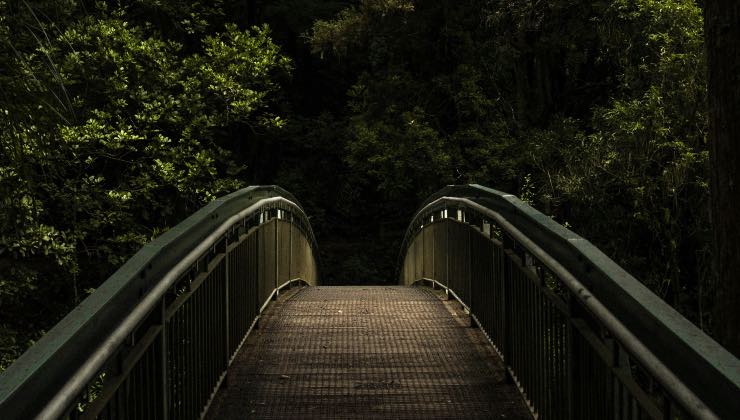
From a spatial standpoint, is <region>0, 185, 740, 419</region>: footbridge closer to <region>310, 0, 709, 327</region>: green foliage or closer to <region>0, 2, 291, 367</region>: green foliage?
<region>0, 2, 291, 367</region>: green foliage

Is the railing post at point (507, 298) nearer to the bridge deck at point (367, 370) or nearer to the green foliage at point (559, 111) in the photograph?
the bridge deck at point (367, 370)

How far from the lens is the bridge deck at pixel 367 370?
17.1ft

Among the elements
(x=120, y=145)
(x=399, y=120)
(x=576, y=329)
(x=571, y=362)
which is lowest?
(x=571, y=362)

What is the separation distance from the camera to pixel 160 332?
379cm

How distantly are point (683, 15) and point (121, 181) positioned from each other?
9.91 metres

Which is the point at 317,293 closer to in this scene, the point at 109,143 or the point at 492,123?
the point at 109,143

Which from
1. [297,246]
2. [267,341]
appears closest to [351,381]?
[267,341]

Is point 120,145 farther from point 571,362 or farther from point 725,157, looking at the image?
point 571,362

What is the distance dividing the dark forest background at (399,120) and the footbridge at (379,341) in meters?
2.29

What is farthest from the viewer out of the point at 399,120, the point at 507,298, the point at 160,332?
the point at 399,120

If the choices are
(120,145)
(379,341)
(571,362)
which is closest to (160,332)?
(571,362)

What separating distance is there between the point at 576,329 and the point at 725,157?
9.90 feet

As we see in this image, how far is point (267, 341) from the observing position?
23.4ft

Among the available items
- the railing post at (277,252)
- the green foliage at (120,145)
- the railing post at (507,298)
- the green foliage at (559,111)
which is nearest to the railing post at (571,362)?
the railing post at (507,298)
